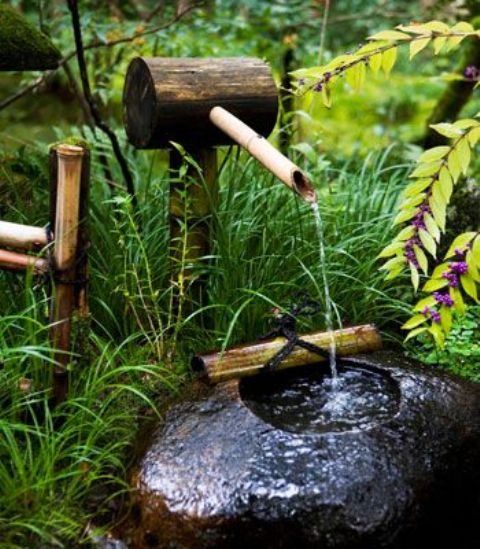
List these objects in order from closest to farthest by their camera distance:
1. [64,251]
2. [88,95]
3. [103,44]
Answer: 1. [64,251]
2. [88,95]
3. [103,44]

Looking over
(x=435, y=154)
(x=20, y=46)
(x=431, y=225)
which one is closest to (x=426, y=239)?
(x=431, y=225)

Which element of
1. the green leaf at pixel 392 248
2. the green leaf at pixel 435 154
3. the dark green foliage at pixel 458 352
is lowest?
the dark green foliage at pixel 458 352

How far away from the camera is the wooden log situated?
3148mm

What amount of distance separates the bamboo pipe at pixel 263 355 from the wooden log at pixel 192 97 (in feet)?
2.70

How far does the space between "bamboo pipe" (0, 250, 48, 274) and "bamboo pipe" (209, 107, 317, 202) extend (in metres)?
0.78

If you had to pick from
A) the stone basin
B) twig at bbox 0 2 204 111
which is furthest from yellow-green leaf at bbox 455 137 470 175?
twig at bbox 0 2 204 111

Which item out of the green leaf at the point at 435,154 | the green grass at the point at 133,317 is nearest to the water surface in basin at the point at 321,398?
the green grass at the point at 133,317

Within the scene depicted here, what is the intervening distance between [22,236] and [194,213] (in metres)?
0.75

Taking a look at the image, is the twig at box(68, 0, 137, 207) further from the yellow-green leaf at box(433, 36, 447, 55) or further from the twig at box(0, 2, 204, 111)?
the yellow-green leaf at box(433, 36, 447, 55)

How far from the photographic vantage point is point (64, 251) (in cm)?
290

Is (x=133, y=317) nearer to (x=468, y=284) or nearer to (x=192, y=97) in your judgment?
(x=192, y=97)

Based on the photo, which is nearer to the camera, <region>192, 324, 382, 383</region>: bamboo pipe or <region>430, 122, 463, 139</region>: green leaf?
<region>430, 122, 463, 139</region>: green leaf

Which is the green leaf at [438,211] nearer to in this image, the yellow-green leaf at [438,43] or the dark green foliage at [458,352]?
the yellow-green leaf at [438,43]

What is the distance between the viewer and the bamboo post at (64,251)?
9.23 feet
